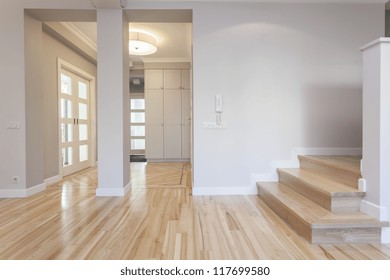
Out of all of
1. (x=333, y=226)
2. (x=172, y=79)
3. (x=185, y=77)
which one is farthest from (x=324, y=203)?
(x=172, y=79)

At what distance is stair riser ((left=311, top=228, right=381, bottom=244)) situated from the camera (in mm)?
1743

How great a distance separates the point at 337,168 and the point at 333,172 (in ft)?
0.33

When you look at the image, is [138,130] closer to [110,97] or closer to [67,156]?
[67,156]

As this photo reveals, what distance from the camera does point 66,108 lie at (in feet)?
14.6

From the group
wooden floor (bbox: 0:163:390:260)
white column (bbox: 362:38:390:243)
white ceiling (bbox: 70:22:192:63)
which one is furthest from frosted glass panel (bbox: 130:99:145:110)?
white column (bbox: 362:38:390:243)

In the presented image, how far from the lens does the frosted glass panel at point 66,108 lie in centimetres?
428

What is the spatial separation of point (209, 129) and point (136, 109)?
15.8ft

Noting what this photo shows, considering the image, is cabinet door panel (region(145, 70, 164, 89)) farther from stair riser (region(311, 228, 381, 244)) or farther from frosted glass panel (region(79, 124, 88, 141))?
stair riser (region(311, 228, 381, 244))

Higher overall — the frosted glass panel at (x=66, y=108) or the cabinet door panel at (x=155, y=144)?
the frosted glass panel at (x=66, y=108)

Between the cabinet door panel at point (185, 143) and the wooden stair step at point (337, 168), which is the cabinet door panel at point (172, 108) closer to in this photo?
the cabinet door panel at point (185, 143)

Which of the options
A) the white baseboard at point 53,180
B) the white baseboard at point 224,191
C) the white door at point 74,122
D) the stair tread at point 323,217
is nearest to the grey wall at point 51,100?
the white baseboard at point 53,180

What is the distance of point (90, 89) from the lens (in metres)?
5.38
